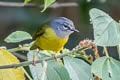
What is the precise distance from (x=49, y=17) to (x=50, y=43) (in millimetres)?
2267

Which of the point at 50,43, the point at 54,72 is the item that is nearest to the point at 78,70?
the point at 54,72

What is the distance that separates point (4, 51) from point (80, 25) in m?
3.12

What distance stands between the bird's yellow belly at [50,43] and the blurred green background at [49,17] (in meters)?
1.77

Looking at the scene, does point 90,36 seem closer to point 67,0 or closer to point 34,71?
point 67,0

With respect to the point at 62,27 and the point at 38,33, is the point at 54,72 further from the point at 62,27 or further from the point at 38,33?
the point at 62,27

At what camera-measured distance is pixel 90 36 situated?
13.9 feet

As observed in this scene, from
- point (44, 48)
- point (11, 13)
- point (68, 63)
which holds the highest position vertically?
point (68, 63)

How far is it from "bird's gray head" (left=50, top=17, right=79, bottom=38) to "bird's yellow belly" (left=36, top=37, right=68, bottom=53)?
0.07 metres

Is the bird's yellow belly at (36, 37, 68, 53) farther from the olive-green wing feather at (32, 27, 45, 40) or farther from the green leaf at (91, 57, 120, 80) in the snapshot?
the green leaf at (91, 57, 120, 80)

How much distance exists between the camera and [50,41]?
1940 mm

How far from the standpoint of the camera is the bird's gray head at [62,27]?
1985 millimetres

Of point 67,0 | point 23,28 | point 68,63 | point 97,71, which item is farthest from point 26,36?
point 67,0

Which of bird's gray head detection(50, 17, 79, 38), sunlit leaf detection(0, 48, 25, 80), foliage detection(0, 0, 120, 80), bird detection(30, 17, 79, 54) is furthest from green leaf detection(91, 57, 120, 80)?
bird's gray head detection(50, 17, 79, 38)

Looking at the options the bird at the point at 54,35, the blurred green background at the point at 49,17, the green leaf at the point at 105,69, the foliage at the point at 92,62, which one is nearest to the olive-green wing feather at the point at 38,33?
the bird at the point at 54,35
